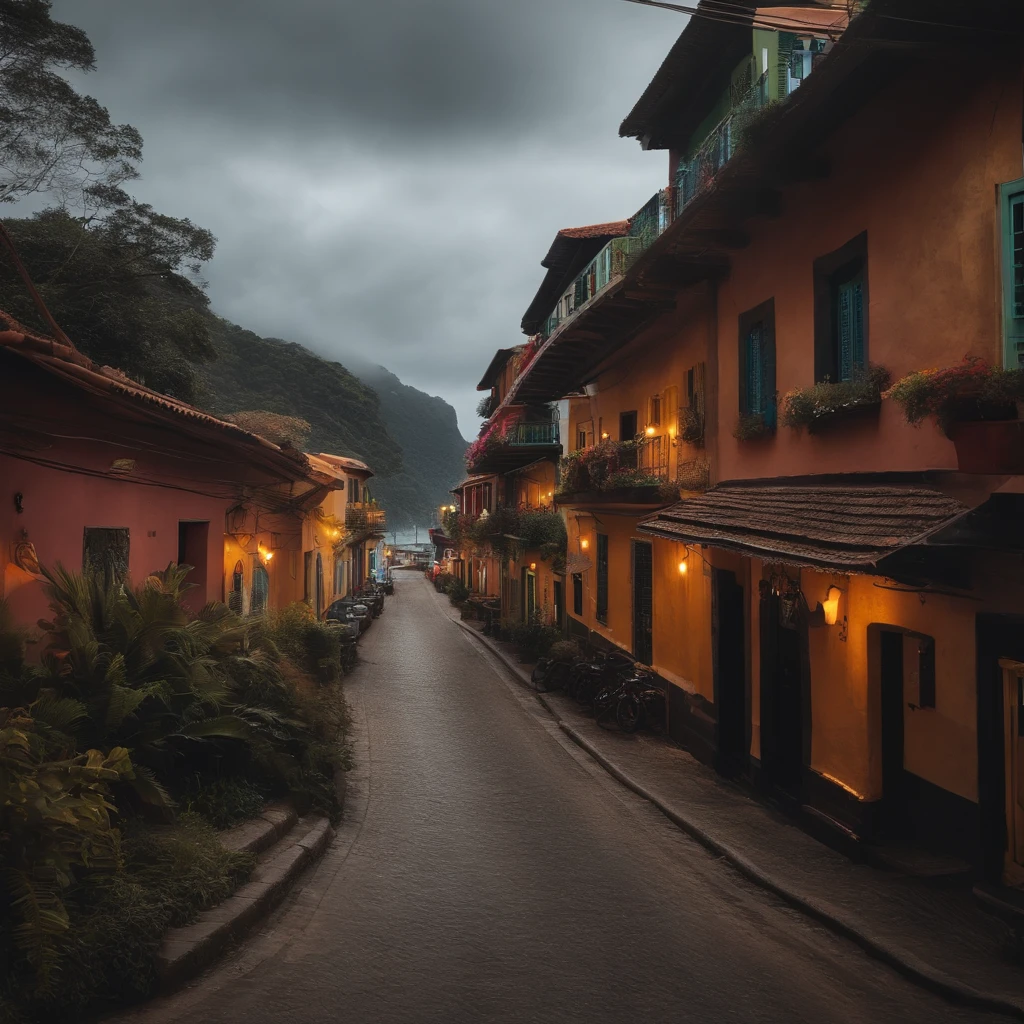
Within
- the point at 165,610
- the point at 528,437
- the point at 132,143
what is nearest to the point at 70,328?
the point at 132,143

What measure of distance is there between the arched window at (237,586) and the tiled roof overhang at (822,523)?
25.4 feet

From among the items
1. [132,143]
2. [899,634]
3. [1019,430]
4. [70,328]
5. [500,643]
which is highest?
[132,143]

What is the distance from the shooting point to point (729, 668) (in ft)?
35.5

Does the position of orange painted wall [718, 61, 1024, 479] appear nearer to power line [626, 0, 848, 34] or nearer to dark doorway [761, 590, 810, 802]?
power line [626, 0, 848, 34]

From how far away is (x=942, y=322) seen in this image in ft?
20.9

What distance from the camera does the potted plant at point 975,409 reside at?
17.4 ft

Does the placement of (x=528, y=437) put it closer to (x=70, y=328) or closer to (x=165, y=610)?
(x=70, y=328)

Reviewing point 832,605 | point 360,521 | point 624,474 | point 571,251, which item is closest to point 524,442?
point 571,251

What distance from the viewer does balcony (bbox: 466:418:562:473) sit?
26.0 meters

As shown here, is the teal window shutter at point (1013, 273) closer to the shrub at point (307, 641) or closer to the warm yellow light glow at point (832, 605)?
the warm yellow light glow at point (832, 605)

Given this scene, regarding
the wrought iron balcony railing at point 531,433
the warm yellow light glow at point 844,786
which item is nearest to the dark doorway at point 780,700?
the warm yellow light glow at point 844,786

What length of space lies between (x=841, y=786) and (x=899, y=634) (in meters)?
1.70

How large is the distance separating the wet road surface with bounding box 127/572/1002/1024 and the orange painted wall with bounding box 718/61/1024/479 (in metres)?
3.99

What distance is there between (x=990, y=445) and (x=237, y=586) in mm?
12049
